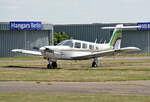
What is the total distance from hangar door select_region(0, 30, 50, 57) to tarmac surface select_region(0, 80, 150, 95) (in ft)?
132

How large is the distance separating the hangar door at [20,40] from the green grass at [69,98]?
4548cm

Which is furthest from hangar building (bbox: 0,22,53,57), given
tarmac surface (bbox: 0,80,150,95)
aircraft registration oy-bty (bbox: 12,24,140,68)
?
tarmac surface (bbox: 0,80,150,95)

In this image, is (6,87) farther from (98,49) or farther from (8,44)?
(8,44)

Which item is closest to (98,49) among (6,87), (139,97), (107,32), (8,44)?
(6,87)

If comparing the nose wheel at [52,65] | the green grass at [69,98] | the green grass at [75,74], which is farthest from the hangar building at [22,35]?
the green grass at [69,98]

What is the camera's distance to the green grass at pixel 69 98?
1512cm

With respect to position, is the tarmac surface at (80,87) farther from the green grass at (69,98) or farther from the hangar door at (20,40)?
the hangar door at (20,40)

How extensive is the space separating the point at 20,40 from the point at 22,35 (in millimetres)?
765

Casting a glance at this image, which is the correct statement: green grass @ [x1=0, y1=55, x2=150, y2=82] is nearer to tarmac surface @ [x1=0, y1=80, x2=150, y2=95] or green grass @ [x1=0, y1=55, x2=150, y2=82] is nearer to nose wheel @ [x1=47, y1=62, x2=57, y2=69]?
nose wheel @ [x1=47, y1=62, x2=57, y2=69]

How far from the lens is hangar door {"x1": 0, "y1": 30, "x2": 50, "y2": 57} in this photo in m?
61.2

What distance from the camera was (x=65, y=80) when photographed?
22.5m

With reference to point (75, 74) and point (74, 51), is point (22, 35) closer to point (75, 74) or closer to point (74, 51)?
point (74, 51)

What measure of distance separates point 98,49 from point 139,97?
813 inches

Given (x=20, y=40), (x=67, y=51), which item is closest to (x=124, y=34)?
(x=20, y=40)
